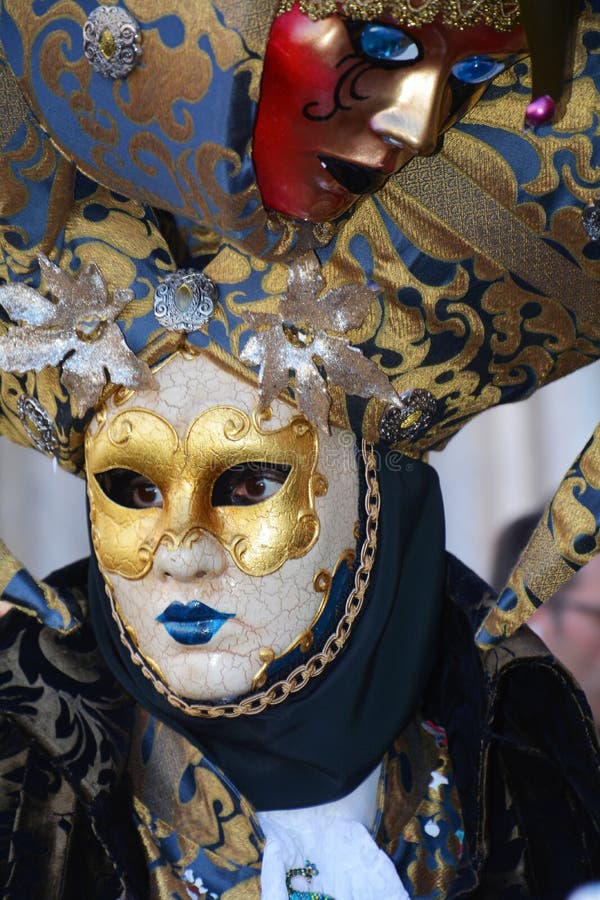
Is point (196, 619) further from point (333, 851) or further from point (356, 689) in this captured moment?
point (333, 851)

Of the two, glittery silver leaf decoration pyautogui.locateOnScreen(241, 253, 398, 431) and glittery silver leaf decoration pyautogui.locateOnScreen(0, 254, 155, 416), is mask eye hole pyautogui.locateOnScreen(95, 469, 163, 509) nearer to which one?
glittery silver leaf decoration pyautogui.locateOnScreen(0, 254, 155, 416)

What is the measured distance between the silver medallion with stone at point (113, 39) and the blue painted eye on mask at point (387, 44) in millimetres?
225

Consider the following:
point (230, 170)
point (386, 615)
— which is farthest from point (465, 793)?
point (230, 170)

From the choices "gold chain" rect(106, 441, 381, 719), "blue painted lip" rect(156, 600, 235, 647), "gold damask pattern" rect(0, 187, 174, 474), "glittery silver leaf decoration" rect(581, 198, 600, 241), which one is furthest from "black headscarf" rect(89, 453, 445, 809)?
"glittery silver leaf decoration" rect(581, 198, 600, 241)

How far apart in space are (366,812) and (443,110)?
0.95 metres

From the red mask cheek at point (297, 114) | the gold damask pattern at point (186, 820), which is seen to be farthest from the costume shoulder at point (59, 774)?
the red mask cheek at point (297, 114)

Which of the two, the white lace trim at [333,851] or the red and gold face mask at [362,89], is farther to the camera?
the white lace trim at [333,851]

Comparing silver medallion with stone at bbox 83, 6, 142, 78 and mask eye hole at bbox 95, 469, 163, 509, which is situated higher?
silver medallion with stone at bbox 83, 6, 142, 78

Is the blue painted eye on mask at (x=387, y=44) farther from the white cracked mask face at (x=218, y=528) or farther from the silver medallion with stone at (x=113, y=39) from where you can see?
the white cracked mask face at (x=218, y=528)

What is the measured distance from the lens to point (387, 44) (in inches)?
50.9

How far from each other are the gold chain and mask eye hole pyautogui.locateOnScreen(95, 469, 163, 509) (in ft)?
0.40

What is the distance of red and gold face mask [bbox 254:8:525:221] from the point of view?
129 cm

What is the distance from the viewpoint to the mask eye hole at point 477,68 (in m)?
1.32

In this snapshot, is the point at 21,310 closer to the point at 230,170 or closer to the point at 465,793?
the point at 230,170
